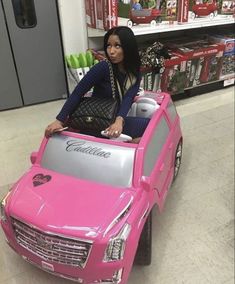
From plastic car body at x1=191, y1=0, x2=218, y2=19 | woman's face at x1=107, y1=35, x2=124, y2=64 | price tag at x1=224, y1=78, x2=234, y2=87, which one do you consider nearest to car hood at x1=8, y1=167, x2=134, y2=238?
woman's face at x1=107, y1=35, x2=124, y2=64

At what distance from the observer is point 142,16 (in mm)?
1746

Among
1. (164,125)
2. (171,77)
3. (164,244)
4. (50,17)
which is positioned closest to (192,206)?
(164,244)

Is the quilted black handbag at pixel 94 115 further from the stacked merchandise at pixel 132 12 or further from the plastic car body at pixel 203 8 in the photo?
the plastic car body at pixel 203 8

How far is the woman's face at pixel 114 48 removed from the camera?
103 centimetres

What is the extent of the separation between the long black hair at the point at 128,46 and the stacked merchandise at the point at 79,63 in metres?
0.83

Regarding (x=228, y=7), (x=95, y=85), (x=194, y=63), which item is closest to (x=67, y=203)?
(x=95, y=85)

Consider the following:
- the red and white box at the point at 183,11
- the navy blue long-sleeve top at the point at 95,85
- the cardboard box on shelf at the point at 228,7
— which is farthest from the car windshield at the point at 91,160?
the cardboard box on shelf at the point at 228,7

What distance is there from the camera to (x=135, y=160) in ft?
2.96

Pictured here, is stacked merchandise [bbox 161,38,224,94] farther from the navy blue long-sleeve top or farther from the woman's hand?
the woman's hand

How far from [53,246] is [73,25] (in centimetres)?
165

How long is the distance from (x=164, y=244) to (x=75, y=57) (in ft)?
4.46

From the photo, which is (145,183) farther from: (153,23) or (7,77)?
(7,77)

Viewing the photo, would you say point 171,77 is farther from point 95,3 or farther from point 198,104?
point 95,3

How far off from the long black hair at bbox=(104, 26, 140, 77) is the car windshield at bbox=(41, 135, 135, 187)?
35cm
